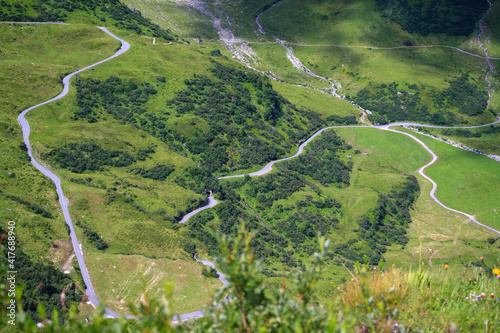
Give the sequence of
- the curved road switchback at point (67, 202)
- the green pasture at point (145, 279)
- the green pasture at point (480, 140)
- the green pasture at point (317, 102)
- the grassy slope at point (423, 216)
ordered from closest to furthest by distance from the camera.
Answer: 1. the curved road switchback at point (67, 202)
2. the green pasture at point (145, 279)
3. the grassy slope at point (423, 216)
4. the green pasture at point (480, 140)
5. the green pasture at point (317, 102)

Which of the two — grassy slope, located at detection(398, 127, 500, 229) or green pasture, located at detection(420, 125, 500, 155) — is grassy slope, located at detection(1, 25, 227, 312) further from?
green pasture, located at detection(420, 125, 500, 155)

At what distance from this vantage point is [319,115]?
135250mm

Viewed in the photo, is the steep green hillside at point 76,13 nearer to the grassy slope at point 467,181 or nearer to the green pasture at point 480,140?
the grassy slope at point 467,181

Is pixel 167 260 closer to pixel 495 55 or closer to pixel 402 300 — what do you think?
pixel 402 300

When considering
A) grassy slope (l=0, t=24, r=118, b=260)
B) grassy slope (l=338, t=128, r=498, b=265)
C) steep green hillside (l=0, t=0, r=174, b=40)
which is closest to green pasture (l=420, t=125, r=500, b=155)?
grassy slope (l=338, t=128, r=498, b=265)

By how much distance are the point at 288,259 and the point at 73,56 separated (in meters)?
84.3

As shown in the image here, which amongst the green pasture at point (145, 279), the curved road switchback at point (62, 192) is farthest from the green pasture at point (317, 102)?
the green pasture at point (145, 279)

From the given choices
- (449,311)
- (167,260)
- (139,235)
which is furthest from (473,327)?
(139,235)

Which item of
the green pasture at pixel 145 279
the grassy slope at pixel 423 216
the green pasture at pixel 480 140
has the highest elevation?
the green pasture at pixel 480 140

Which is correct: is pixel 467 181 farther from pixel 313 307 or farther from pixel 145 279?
pixel 313 307

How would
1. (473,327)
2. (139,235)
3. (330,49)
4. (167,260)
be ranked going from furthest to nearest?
(330,49), (139,235), (167,260), (473,327)

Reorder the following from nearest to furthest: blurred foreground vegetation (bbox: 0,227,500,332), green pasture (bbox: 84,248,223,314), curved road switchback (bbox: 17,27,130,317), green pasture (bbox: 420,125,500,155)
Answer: blurred foreground vegetation (bbox: 0,227,500,332) → curved road switchback (bbox: 17,27,130,317) → green pasture (bbox: 84,248,223,314) → green pasture (bbox: 420,125,500,155)

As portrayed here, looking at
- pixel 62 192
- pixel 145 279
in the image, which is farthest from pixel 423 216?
pixel 62 192

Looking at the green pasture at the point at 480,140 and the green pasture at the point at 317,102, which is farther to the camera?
the green pasture at the point at 317,102
